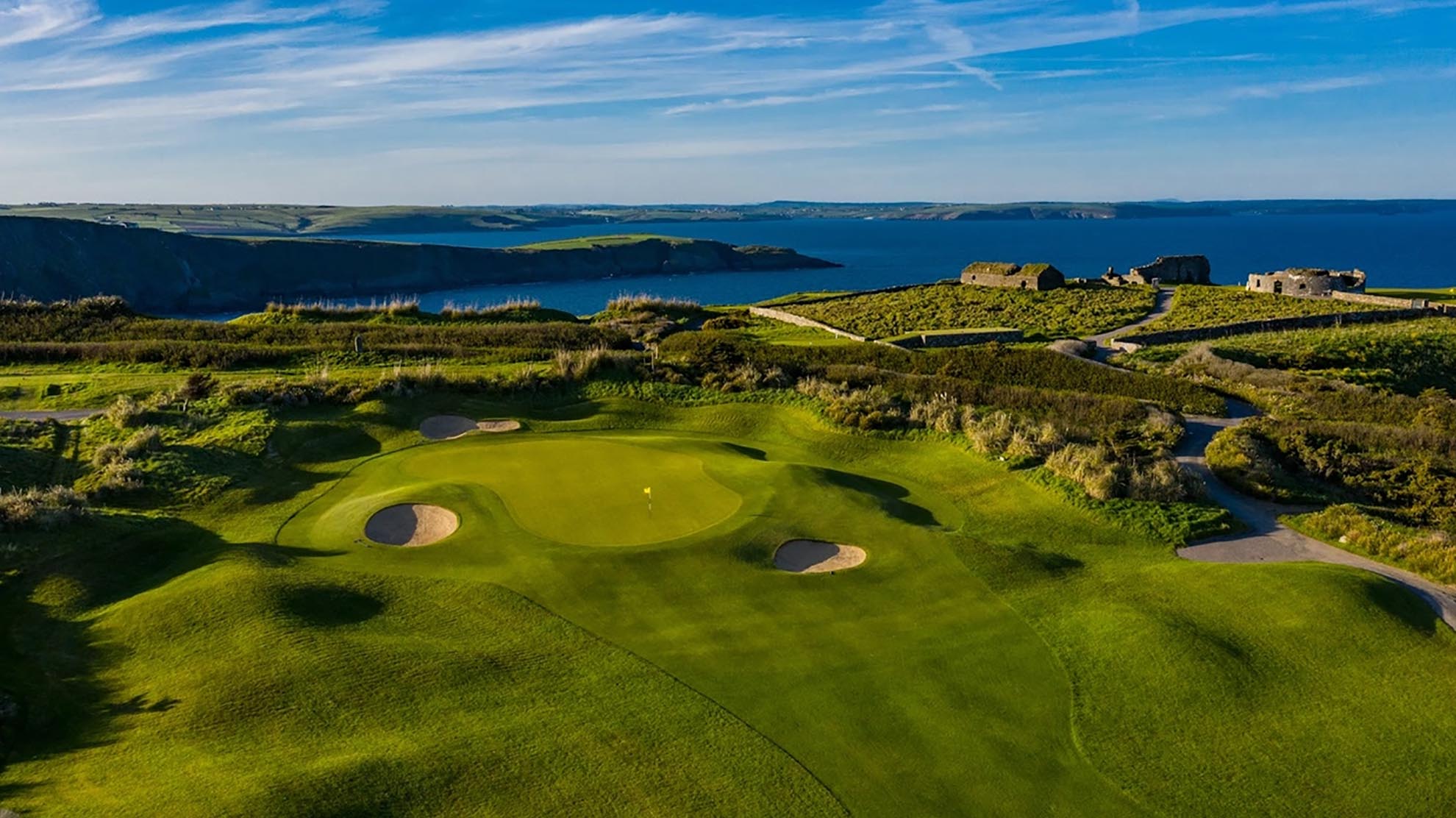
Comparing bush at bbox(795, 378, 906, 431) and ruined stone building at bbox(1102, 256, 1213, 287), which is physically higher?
ruined stone building at bbox(1102, 256, 1213, 287)

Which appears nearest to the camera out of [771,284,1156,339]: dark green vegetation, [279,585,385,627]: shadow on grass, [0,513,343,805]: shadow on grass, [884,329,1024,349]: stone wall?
[0,513,343,805]: shadow on grass

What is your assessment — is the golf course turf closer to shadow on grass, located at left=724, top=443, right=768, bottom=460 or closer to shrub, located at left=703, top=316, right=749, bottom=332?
shadow on grass, located at left=724, top=443, right=768, bottom=460

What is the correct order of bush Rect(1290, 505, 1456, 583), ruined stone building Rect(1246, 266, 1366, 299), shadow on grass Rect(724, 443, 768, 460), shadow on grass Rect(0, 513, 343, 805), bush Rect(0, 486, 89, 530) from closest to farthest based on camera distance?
shadow on grass Rect(0, 513, 343, 805) < bush Rect(1290, 505, 1456, 583) < bush Rect(0, 486, 89, 530) < shadow on grass Rect(724, 443, 768, 460) < ruined stone building Rect(1246, 266, 1366, 299)

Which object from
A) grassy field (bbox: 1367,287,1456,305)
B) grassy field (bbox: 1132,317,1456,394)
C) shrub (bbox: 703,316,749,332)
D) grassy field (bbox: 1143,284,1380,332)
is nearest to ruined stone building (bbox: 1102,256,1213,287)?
grassy field (bbox: 1143,284,1380,332)

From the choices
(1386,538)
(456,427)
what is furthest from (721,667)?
(456,427)

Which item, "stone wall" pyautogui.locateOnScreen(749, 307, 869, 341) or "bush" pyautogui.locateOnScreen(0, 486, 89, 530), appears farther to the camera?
"stone wall" pyautogui.locateOnScreen(749, 307, 869, 341)

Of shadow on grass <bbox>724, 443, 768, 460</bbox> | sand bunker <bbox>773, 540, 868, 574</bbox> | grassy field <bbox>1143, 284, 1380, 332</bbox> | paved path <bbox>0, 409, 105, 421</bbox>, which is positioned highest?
grassy field <bbox>1143, 284, 1380, 332</bbox>

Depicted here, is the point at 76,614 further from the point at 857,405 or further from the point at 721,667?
the point at 857,405

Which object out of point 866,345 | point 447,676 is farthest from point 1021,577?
point 866,345

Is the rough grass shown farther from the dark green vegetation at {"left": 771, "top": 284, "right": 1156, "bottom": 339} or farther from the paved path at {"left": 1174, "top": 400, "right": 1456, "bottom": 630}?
the paved path at {"left": 1174, "top": 400, "right": 1456, "bottom": 630}
